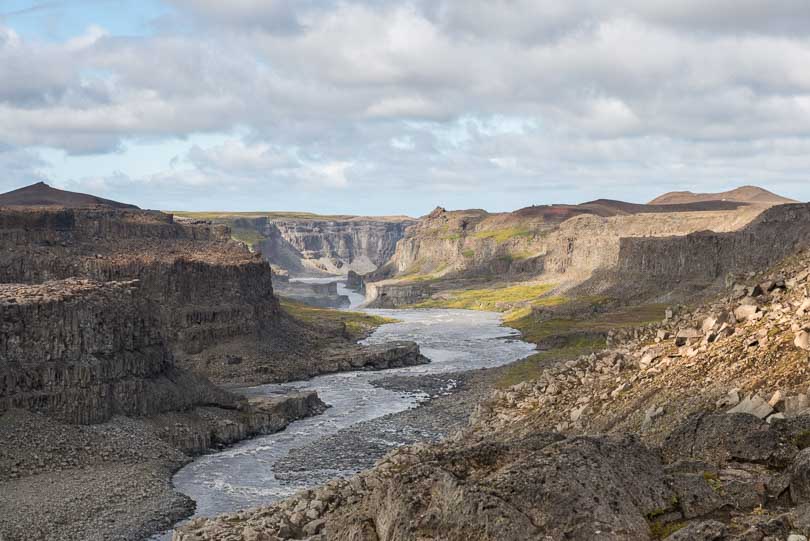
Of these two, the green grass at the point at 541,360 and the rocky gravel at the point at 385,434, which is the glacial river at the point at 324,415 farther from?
the green grass at the point at 541,360

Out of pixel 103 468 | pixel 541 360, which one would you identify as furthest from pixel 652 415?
pixel 541 360

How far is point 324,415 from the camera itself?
302ft

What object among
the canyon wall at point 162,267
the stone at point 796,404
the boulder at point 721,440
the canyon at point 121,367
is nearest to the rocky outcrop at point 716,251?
the canyon at point 121,367

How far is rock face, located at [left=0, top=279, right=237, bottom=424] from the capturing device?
7025 centimetres

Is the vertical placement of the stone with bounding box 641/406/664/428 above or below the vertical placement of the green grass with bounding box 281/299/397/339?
above

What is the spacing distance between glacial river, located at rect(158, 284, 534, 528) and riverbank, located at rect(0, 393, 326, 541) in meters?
2.05

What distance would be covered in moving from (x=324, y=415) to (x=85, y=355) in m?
25.9

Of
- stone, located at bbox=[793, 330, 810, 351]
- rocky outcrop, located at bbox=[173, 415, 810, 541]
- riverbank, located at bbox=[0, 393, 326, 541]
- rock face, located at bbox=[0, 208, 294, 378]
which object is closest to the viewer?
rocky outcrop, located at bbox=[173, 415, 810, 541]

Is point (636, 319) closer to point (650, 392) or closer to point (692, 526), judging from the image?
point (650, 392)

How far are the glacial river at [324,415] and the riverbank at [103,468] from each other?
2055mm

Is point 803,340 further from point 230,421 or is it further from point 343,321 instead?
point 343,321

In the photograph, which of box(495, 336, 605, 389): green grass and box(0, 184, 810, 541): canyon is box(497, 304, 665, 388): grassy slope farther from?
box(0, 184, 810, 541): canyon

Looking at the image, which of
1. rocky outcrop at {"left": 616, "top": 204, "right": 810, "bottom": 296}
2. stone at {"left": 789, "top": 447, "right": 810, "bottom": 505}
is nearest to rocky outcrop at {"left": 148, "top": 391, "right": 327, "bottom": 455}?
stone at {"left": 789, "top": 447, "right": 810, "bottom": 505}

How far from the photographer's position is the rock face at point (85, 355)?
70250mm
